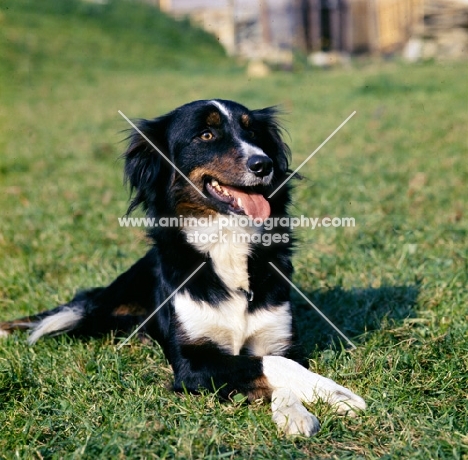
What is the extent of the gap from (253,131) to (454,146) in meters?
6.02

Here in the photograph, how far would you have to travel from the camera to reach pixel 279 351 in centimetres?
356

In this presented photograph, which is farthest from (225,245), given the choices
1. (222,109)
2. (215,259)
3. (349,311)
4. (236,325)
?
(349,311)

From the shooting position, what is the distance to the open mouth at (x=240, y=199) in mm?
3646

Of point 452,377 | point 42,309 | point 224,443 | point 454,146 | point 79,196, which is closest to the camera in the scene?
point 224,443

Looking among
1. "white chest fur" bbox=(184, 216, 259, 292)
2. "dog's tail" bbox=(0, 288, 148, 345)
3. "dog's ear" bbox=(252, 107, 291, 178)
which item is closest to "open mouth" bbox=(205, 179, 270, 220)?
"white chest fur" bbox=(184, 216, 259, 292)

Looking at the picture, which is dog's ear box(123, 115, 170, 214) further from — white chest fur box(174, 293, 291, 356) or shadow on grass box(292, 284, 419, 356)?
shadow on grass box(292, 284, 419, 356)

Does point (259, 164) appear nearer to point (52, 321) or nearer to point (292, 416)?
point (292, 416)

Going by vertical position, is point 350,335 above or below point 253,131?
below

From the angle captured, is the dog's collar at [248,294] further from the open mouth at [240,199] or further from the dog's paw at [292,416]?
the dog's paw at [292,416]

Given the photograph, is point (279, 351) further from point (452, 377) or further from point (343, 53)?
point (343, 53)

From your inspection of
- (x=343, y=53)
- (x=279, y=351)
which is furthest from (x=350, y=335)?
(x=343, y=53)

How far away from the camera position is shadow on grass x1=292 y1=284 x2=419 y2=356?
4.01m

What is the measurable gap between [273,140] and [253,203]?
75 centimetres

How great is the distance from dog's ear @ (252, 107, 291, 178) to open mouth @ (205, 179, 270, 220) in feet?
1.77
